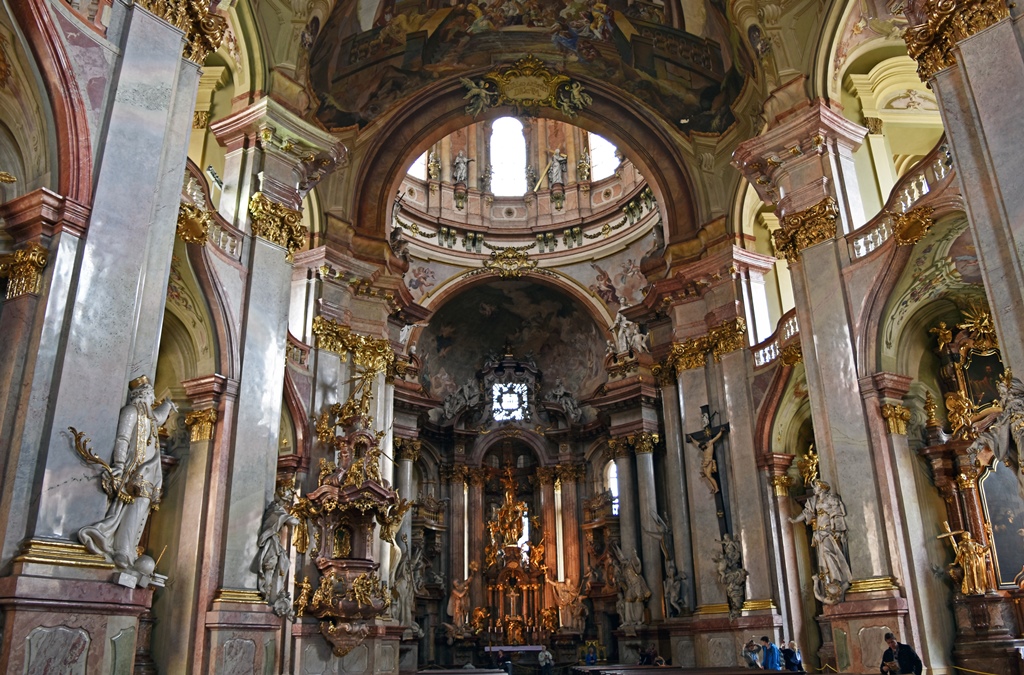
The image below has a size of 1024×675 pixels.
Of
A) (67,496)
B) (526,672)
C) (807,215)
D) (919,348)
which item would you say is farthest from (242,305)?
(526,672)

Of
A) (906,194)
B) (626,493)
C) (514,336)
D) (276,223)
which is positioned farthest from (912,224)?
(514,336)

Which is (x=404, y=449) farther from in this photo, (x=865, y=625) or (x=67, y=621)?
(x=67, y=621)

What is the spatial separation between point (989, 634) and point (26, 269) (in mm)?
12222

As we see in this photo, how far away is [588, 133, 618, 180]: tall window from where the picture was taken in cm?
2916

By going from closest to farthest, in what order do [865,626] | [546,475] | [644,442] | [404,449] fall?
[865,626] < [644,442] < [404,449] < [546,475]

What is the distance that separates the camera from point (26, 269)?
782cm

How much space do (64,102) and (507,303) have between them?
2238 cm

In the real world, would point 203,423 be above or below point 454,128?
below

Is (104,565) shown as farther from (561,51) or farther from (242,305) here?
(561,51)

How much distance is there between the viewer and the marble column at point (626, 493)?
21.9 m

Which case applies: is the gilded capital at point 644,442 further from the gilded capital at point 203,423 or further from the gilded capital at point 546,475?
the gilded capital at point 203,423

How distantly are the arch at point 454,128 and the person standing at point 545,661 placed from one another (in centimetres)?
1238

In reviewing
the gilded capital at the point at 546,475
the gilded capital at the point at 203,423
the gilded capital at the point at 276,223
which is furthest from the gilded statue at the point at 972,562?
the gilded capital at the point at 546,475

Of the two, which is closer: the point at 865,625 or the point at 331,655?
the point at 865,625
